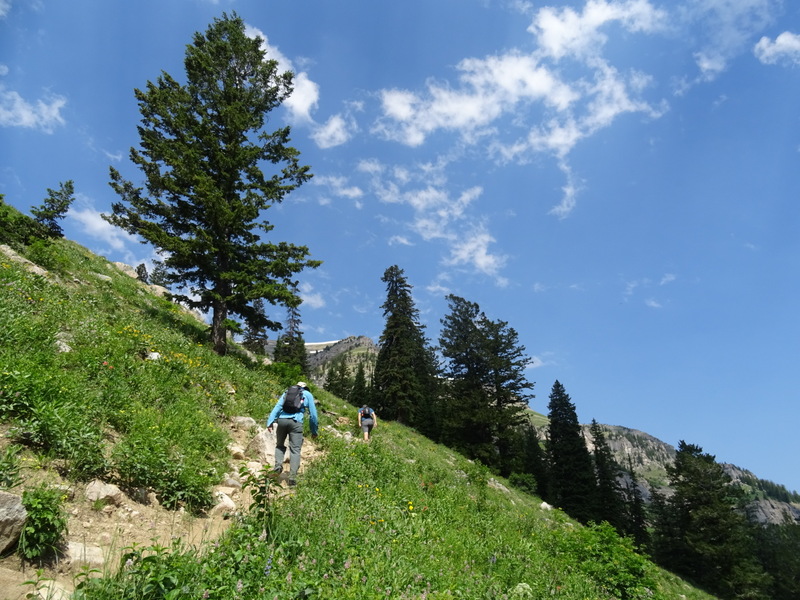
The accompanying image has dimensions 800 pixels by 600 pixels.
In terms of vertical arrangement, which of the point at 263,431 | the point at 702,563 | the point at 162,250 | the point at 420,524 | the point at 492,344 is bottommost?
the point at 702,563

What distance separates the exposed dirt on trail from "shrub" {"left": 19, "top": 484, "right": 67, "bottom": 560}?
117 millimetres

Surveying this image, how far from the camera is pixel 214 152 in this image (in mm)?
17672

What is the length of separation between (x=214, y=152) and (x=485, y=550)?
59.2 ft

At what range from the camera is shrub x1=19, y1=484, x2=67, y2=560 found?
395 centimetres

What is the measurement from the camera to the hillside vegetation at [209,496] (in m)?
4.29

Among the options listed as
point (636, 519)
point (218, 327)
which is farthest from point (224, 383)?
point (636, 519)

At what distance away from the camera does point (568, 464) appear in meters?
41.8

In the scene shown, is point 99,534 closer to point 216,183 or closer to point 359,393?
point 216,183

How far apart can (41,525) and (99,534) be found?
0.93 m

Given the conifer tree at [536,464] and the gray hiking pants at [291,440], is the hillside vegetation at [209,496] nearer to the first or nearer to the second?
the gray hiking pants at [291,440]

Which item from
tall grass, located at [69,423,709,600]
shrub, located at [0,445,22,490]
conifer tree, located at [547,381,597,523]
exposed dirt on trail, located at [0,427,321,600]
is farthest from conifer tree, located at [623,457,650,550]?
shrub, located at [0,445,22,490]

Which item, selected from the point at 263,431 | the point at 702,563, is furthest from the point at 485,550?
the point at 702,563

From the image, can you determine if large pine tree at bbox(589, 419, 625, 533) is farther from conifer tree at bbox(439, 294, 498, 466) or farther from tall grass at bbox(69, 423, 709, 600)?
tall grass at bbox(69, 423, 709, 600)

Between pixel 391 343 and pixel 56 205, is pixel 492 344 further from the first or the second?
pixel 56 205
